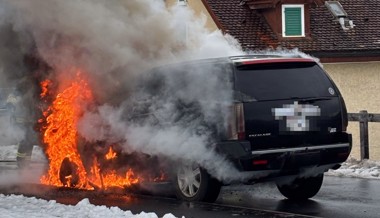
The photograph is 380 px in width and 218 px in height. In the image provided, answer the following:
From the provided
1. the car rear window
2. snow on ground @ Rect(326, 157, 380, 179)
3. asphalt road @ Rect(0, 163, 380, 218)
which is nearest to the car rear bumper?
asphalt road @ Rect(0, 163, 380, 218)

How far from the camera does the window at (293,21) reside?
2808 centimetres

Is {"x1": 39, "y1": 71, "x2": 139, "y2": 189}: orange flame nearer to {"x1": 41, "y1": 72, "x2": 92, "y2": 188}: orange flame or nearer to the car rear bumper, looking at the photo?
{"x1": 41, "y1": 72, "x2": 92, "y2": 188}: orange flame

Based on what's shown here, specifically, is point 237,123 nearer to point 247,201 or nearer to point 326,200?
point 247,201

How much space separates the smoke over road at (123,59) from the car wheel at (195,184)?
0.58 ft

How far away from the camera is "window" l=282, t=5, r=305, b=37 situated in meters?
28.1

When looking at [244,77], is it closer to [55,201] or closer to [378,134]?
[55,201]

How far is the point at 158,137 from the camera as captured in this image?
9328 mm

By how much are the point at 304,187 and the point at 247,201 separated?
0.81 m

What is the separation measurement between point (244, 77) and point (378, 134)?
18673mm

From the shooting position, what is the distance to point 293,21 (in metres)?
28.4

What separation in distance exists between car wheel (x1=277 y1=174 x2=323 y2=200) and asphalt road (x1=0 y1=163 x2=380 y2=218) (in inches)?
4.7

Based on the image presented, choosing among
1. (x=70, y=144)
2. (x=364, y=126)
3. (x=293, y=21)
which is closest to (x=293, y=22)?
(x=293, y=21)

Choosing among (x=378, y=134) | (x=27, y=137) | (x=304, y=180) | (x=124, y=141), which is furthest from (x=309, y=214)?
(x=378, y=134)

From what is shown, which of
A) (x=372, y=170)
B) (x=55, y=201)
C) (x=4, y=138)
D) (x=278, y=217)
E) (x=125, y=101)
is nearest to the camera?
(x=278, y=217)
